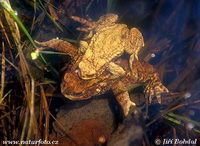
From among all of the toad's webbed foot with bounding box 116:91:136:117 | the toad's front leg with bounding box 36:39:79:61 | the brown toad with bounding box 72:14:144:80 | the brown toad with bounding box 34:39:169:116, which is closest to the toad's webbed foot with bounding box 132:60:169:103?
the brown toad with bounding box 34:39:169:116

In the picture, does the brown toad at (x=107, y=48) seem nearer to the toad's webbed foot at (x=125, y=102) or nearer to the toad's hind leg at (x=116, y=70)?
the toad's hind leg at (x=116, y=70)

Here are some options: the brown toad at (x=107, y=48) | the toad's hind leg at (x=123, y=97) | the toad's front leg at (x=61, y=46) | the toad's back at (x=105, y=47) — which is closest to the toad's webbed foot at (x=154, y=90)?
the toad's hind leg at (x=123, y=97)

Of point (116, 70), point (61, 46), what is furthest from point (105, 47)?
point (61, 46)

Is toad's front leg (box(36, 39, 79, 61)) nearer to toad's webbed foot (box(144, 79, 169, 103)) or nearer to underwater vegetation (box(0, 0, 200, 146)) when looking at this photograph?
underwater vegetation (box(0, 0, 200, 146))

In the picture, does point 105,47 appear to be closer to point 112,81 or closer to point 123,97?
point 112,81

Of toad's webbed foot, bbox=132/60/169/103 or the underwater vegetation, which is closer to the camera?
the underwater vegetation

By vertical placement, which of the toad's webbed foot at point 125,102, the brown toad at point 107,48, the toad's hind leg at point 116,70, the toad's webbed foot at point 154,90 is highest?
the brown toad at point 107,48

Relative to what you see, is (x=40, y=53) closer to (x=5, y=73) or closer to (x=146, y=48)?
(x=5, y=73)

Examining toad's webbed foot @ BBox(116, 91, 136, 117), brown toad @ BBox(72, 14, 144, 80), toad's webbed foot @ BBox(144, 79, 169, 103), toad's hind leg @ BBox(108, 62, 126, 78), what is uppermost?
brown toad @ BBox(72, 14, 144, 80)
